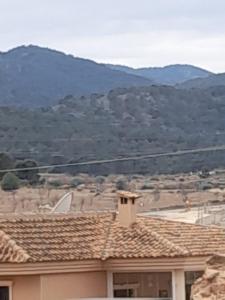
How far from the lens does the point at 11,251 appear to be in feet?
62.9

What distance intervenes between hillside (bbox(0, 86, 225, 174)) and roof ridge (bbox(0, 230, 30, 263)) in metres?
51.0

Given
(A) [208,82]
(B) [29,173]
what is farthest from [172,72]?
(B) [29,173]

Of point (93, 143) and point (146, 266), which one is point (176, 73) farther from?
point (146, 266)

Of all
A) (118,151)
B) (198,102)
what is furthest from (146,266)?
(198,102)

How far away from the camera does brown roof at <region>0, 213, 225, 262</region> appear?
19422 millimetres

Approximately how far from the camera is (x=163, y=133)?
81312 millimetres

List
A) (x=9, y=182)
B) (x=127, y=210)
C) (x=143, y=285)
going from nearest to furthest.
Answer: (x=143, y=285)
(x=127, y=210)
(x=9, y=182)

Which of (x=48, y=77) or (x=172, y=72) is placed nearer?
(x=48, y=77)

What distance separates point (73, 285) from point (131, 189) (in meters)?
33.5

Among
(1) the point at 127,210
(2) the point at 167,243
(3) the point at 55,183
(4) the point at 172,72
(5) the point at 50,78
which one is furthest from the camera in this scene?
(4) the point at 172,72

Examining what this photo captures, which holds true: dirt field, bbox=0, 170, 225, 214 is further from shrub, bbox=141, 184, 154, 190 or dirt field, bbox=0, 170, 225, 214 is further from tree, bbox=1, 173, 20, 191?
tree, bbox=1, 173, 20, 191

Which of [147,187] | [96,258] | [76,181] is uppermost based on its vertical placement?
[76,181]

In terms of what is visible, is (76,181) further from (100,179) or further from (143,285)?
(143,285)

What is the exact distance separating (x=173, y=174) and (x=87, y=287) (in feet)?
181
